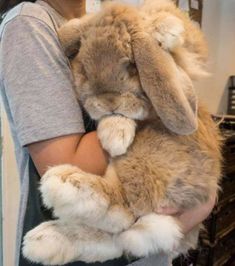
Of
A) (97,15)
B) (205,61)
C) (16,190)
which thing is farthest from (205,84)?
(97,15)

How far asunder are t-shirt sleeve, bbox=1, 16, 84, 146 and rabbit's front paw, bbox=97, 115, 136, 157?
67mm

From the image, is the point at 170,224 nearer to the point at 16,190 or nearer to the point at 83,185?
the point at 83,185

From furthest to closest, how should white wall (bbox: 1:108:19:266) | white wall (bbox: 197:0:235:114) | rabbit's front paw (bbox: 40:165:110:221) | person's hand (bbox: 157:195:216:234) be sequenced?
white wall (bbox: 197:0:235:114)
white wall (bbox: 1:108:19:266)
person's hand (bbox: 157:195:216:234)
rabbit's front paw (bbox: 40:165:110:221)

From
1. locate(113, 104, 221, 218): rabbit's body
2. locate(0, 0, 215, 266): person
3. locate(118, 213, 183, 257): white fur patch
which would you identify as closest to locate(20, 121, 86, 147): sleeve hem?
locate(0, 0, 215, 266): person

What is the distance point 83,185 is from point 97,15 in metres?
0.34

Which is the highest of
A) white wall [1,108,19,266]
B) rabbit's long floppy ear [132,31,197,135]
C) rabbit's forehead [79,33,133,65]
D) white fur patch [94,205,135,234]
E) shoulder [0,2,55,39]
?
shoulder [0,2,55,39]

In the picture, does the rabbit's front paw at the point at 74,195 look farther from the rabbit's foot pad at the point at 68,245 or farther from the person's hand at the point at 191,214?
the person's hand at the point at 191,214

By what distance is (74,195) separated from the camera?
62 centimetres

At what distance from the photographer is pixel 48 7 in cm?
83

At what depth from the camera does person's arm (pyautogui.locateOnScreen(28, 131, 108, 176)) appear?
72cm

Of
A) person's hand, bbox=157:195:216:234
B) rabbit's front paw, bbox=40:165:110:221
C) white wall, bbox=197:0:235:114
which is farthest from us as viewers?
white wall, bbox=197:0:235:114

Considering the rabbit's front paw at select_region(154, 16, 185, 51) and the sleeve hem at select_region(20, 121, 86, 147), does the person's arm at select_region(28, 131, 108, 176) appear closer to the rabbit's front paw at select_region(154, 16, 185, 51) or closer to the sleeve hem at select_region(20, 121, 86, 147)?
the sleeve hem at select_region(20, 121, 86, 147)

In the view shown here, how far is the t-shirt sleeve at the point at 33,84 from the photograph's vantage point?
0.70m

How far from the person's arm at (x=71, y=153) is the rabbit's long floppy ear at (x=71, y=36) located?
0.18m
